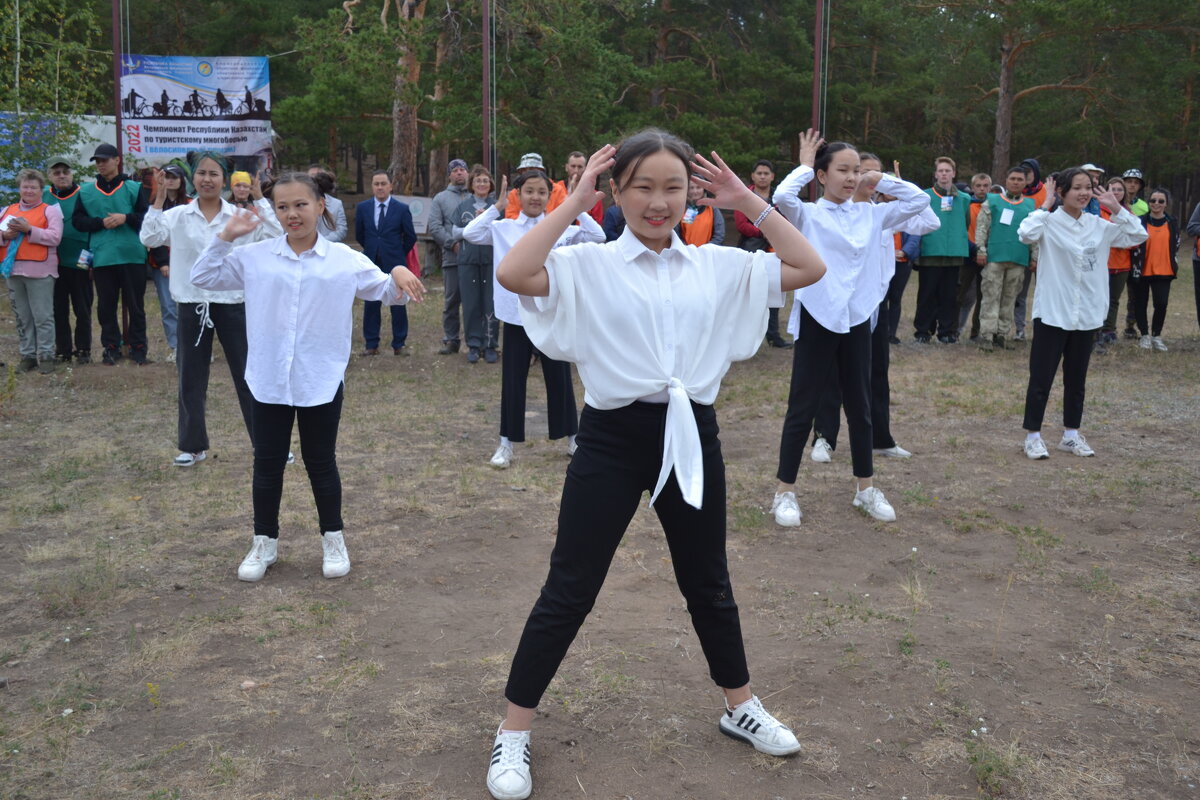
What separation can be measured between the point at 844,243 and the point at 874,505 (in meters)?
1.59

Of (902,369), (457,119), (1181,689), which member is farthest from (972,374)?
(457,119)

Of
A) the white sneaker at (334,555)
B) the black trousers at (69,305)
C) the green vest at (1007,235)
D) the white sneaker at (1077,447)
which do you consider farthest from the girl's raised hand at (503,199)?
the green vest at (1007,235)

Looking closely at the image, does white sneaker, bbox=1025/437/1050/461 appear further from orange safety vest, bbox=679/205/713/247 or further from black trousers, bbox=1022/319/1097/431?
orange safety vest, bbox=679/205/713/247

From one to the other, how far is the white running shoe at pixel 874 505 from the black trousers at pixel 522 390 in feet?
7.17

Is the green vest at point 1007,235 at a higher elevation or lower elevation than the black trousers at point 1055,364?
higher

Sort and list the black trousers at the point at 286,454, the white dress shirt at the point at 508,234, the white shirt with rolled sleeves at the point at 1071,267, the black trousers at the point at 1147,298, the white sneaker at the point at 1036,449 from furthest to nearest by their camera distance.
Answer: the black trousers at the point at 1147,298
the white sneaker at the point at 1036,449
the white shirt with rolled sleeves at the point at 1071,267
the white dress shirt at the point at 508,234
the black trousers at the point at 286,454

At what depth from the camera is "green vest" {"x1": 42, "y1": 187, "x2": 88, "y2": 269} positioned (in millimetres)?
10906

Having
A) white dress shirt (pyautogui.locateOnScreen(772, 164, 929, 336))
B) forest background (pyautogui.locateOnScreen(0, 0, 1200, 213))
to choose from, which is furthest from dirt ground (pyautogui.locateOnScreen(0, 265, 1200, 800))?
forest background (pyautogui.locateOnScreen(0, 0, 1200, 213))

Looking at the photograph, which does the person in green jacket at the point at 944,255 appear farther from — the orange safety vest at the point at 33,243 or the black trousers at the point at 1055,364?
the orange safety vest at the point at 33,243

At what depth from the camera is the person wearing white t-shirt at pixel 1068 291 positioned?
7.49 m

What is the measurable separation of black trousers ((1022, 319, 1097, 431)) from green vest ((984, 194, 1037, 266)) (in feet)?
17.3

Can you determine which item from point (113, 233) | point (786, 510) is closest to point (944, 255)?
point (786, 510)

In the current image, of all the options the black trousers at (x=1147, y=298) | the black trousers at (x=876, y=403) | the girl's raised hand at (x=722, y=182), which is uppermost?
the girl's raised hand at (x=722, y=182)

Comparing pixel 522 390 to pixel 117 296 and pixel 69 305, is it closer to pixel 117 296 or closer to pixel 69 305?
pixel 117 296
